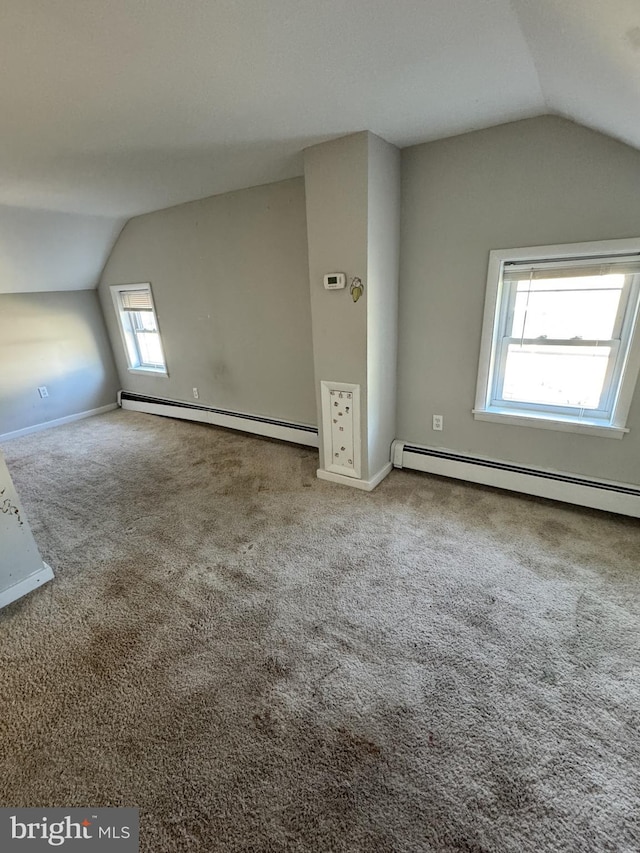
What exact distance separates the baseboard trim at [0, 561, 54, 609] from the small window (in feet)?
9.72

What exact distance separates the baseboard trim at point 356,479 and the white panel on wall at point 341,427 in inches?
1.5

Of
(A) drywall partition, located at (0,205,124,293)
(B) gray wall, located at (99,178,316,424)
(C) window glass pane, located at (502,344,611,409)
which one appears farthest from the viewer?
(A) drywall partition, located at (0,205,124,293)

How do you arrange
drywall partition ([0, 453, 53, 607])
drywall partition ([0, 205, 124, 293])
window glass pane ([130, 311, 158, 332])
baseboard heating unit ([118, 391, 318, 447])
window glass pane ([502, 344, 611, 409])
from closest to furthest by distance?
drywall partition ([0, 453, 53, 607]) → window glass pane ([502, 344, 611, 409]) → drywall partition ([0, 205, 124, 293]) → baseboard heating unit ([118, 391, 318, 447]) → window glass pane ([130, 311, 158, 332])

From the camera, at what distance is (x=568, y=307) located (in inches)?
90.3

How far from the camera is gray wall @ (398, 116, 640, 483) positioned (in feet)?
6.54

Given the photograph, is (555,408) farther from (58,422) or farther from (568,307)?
(58,422)

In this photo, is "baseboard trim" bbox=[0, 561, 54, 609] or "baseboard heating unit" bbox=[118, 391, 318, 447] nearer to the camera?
"baseboard trim" bbox=[0, 561, 54, 609]

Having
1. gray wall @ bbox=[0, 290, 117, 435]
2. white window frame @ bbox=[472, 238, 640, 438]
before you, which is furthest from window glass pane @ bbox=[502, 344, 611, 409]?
gray wall @ bbox=[0, 290, 117, 435]

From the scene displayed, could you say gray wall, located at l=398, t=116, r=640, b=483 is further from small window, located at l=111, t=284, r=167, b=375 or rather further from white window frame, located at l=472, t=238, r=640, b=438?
small window, located at l=111, t=284, r=167, b=375

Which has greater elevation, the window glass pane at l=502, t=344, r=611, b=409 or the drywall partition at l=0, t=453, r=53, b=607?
the window glass pane at l=502, t=344, r=611, b=409

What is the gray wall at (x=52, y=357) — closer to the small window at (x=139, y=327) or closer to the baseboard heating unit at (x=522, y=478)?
the small window at (x=139, y=327)

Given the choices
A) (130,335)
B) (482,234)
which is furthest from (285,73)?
(130,335)

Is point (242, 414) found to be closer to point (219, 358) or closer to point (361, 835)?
point (219, 358)

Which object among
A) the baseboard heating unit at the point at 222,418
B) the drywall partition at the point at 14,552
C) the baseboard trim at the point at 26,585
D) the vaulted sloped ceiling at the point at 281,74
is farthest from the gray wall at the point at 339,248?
the baseboard trim at the point at 26,585
